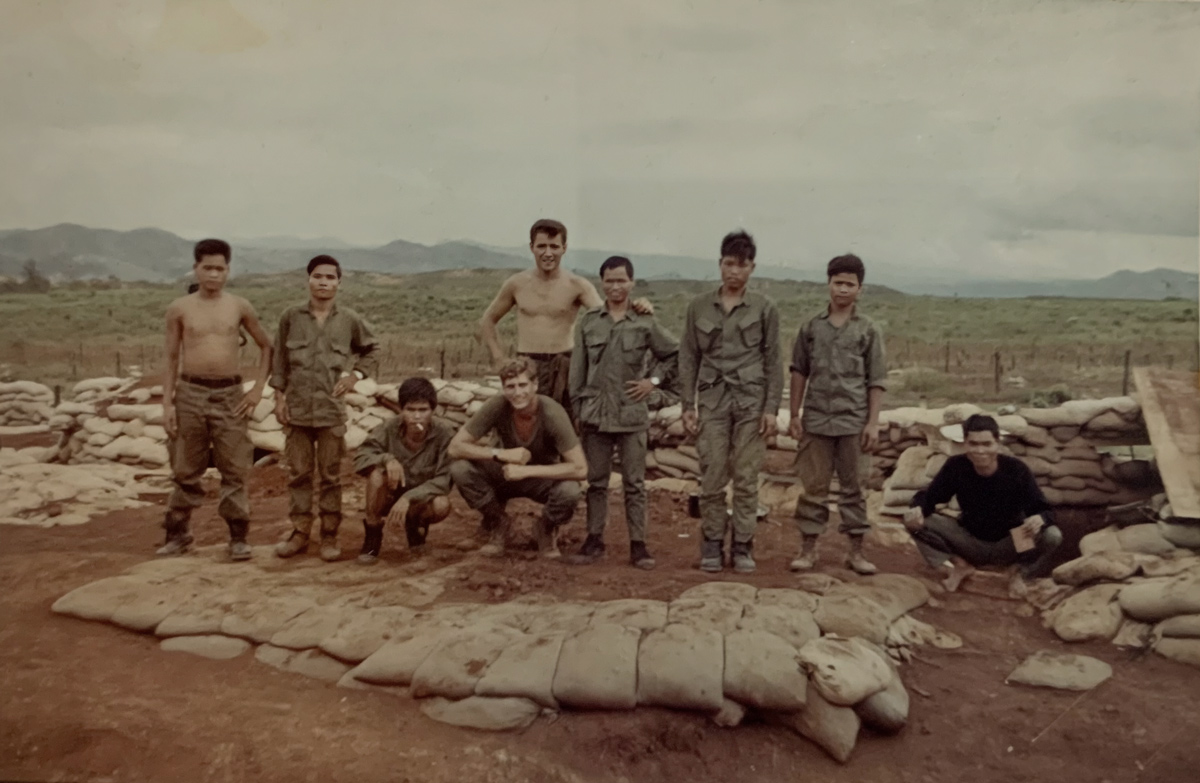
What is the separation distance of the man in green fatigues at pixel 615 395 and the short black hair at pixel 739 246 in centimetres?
45

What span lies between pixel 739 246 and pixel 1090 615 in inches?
76.5

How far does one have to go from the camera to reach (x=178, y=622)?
9.86 feet

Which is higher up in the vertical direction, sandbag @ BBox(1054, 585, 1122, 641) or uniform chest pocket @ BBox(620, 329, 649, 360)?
uniform chest pocket @ BBox(620, 329, 649, 360)

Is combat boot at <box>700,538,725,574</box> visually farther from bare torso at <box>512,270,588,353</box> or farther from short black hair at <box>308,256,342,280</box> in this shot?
short black hair at <box>308,256,342,280</box>

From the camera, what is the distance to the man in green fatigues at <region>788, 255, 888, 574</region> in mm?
3523

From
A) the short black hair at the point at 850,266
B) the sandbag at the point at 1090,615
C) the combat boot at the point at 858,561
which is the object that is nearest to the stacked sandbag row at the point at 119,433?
the short black hair at the point at 850,266

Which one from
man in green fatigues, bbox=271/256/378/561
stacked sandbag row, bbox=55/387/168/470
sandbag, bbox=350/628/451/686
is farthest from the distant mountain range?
sandbag, bbox=350/628/451/686

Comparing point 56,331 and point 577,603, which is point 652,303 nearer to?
point 577,603

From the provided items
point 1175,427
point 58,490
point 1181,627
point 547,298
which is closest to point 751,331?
point 547,298

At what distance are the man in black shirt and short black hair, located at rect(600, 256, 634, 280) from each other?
158 cm

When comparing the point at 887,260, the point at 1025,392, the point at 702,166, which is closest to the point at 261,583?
the point at 702,166

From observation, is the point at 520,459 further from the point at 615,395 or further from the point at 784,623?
the point at 784,623

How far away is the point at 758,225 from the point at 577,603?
166 cm

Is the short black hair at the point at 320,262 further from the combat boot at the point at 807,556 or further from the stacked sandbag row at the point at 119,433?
the combat boot at the point at 807,556
